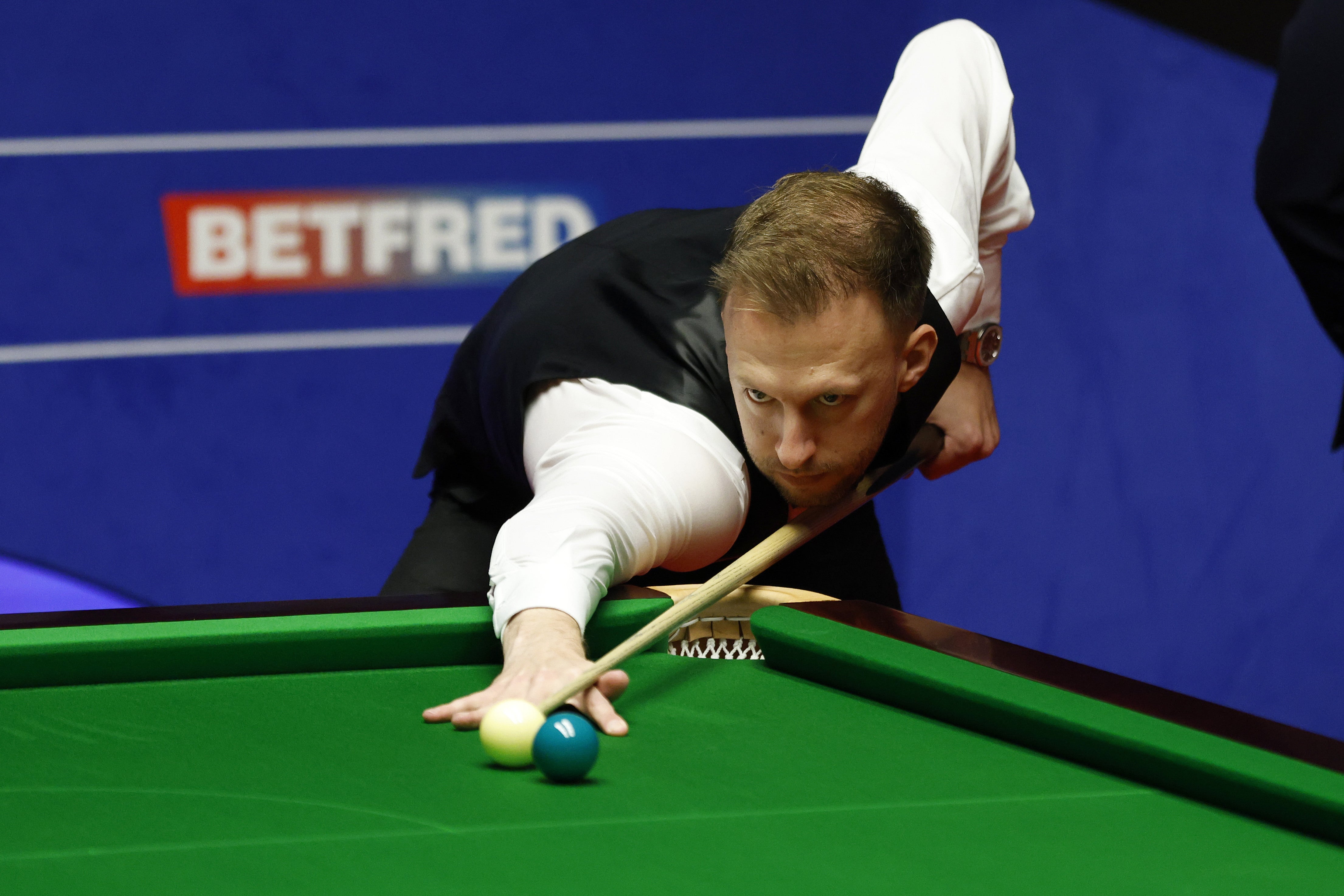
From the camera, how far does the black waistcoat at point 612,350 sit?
2.14m

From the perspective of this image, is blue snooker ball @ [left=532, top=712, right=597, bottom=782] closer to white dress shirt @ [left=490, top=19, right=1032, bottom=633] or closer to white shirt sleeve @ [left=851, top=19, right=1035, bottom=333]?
white dress shirt @ [left=490, top=19, right=1032, bottom=633]

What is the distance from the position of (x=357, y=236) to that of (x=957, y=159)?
1.89 metres

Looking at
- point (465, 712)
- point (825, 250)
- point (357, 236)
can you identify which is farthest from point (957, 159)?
point (357, 236)

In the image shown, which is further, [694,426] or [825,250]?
[694,426]

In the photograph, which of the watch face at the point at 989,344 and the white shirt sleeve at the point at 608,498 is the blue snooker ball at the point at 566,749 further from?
the watch face at the point at 989,344

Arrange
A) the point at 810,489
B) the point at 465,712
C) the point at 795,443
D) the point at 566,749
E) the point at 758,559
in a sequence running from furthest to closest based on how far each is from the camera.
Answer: the point at 810,489 → the point at 795,443 → the point at 758,559 → the point at 465,712 → the point at 566,749

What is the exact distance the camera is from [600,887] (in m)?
0.99

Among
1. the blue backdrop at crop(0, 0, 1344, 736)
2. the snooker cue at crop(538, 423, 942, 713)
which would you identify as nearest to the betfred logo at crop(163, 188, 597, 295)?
the blue backdrop at crop(0, 0, 1344, 736)

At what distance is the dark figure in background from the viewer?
210cm

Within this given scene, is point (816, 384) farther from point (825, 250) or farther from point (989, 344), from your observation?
point (989, 344)

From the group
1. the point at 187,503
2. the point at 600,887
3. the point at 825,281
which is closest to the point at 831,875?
the point at 600,887

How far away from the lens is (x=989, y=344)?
263 cm

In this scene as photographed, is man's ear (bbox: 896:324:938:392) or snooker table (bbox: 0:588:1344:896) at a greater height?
man's ear (bbox: 896:324:938:392)

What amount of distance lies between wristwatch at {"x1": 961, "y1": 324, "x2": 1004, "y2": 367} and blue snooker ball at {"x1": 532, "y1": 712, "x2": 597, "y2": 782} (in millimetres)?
1495
